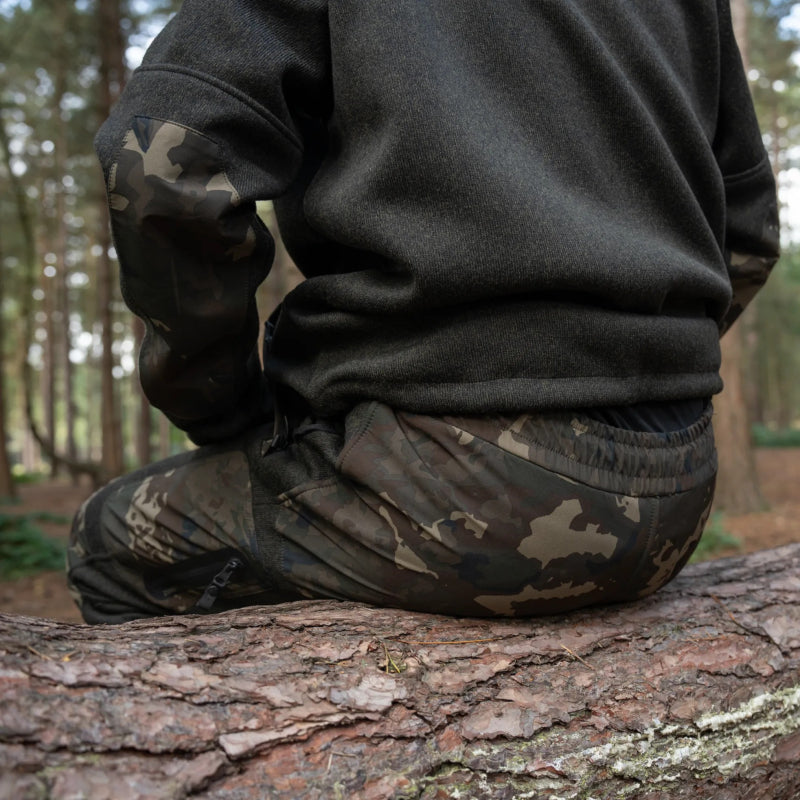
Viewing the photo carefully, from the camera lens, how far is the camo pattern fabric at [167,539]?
5.44 ft

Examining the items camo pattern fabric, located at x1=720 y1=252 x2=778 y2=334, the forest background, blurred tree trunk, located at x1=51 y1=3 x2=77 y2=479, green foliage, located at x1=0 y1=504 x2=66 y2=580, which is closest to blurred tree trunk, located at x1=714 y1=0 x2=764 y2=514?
the forest background

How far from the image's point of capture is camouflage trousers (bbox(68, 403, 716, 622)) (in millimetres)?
1405

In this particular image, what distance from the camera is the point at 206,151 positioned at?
54.1 inches

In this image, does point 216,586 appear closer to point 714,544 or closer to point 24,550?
point 714,544

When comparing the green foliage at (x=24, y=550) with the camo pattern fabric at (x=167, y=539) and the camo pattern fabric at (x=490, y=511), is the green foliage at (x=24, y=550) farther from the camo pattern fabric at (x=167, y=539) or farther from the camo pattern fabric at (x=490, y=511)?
the camo pattern fabric at (x=490, y=511)

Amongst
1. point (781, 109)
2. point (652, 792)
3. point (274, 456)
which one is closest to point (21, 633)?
point (274, 456)

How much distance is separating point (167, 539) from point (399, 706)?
29.9 inches

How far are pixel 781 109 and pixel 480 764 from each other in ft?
68.5

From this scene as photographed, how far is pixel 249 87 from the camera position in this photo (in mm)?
1382

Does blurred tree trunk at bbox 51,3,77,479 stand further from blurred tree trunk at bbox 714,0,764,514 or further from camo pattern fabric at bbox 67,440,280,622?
camo pattern fabric at bbox 67,440,280,622

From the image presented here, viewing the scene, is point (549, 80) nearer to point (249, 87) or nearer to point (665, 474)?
point (249, 87)

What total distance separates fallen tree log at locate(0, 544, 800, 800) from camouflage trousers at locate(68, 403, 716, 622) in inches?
3.9

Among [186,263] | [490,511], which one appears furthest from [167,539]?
[490,511]

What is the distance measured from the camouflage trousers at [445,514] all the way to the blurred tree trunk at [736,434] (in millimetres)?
5799
